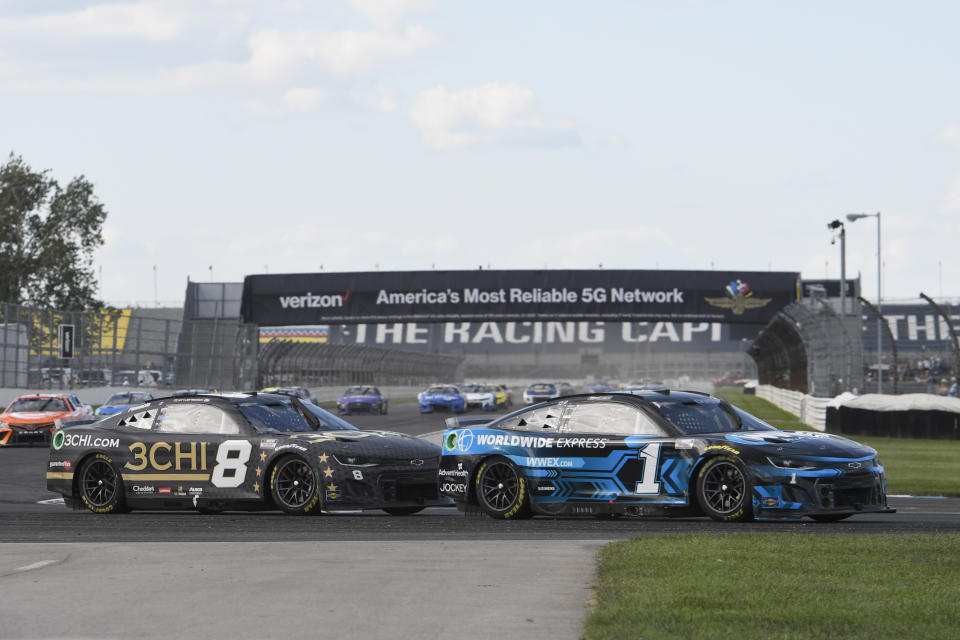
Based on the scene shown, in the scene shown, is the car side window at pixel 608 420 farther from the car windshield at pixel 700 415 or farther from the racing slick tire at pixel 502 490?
the racing slick tire at pixel 502 490

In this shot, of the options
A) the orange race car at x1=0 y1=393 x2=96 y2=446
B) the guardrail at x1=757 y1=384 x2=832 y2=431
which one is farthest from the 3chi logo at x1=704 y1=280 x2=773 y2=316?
the orange race car at x1=0 y1=393 x2=96 y2=446

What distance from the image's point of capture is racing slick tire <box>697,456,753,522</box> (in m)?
10.9

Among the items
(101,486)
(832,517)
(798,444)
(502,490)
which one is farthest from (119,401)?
(798,444)

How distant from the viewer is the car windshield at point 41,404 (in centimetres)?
2819

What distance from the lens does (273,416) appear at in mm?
12883

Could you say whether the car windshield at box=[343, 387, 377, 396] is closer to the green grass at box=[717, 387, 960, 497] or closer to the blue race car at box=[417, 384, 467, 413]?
the blue race car at box=[417, 384, 467, 413]

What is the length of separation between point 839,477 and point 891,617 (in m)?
4.63

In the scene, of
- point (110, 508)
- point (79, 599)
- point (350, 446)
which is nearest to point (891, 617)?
point (79, 599)

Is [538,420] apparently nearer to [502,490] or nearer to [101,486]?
[502,490]

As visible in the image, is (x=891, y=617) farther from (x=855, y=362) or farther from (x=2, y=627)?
(x=855, y=362)

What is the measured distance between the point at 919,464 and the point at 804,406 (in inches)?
558

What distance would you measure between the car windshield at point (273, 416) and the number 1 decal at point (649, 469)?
3.26m

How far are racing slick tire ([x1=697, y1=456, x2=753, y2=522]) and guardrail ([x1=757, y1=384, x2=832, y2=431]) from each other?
22.2 metres

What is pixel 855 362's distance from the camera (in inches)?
1484
